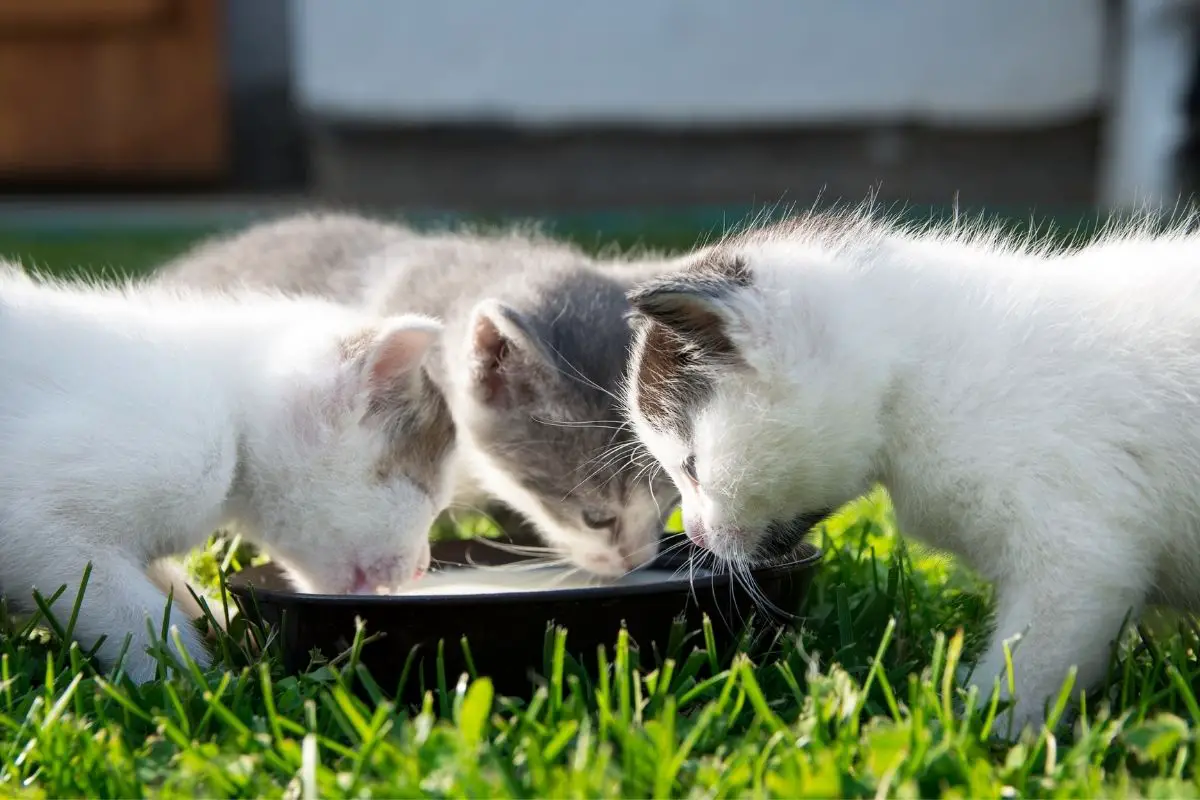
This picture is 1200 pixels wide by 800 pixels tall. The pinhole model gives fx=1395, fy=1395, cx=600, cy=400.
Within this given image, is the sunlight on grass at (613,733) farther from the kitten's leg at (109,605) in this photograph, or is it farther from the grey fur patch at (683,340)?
the grey fur patch at (683,340)

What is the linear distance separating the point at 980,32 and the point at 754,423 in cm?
679

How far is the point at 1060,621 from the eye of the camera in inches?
84.7

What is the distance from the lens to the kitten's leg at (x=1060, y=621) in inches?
84.1

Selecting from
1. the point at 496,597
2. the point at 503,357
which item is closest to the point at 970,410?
the point at 496,597

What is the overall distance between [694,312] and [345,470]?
830mm

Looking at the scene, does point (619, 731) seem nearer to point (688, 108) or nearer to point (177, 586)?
point (177, 586)

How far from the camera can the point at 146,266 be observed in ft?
21.3

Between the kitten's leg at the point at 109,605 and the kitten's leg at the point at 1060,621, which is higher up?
the kitten's leg at the point at 1060,621

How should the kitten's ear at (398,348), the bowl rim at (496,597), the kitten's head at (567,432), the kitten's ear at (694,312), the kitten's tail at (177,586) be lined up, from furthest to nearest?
1. the kitten's head at (567,432)
2. the kitten's ear at (398,348)
3. the kitten's tail at (177,586)
4. the kitten's ear at (694,312)
5. the bowl rim at (496,597)

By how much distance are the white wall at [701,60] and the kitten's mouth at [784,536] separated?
6.31 m

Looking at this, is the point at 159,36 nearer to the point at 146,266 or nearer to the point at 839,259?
the point at 146,266

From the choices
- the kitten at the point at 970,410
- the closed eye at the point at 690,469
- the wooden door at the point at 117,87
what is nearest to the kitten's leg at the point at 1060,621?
the kitten at the point at 970,410

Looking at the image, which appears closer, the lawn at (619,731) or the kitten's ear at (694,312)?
the lawn at (619,731)

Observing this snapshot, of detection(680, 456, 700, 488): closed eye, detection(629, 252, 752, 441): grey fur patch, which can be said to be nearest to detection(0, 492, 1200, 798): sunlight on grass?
detection(680, 456, 700, 488): closed eye
